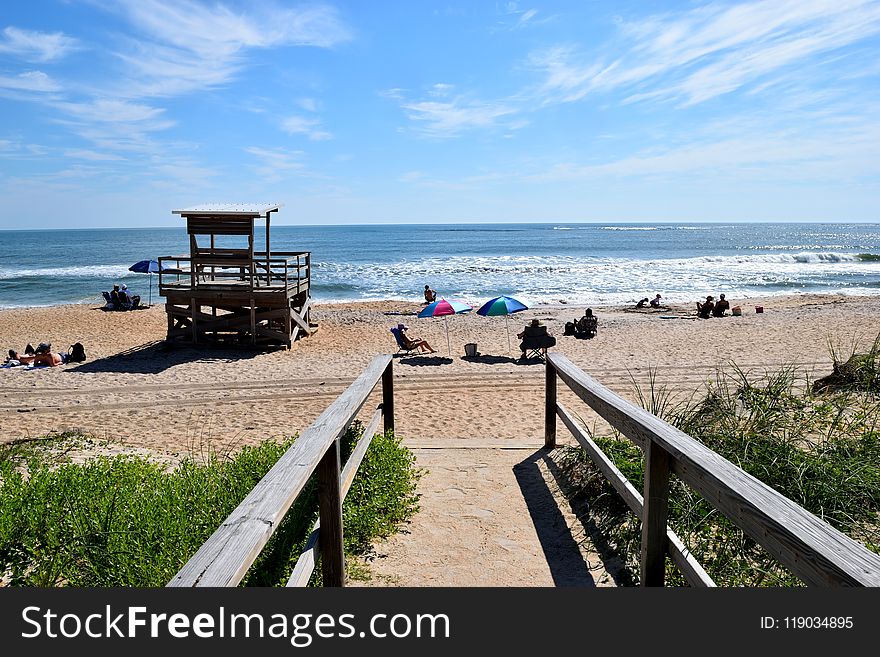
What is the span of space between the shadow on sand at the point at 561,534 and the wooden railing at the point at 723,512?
0.41 metres

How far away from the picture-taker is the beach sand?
413 centimetres

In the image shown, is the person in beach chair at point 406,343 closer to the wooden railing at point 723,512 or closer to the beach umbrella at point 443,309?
the beach umbrella at point 443,309

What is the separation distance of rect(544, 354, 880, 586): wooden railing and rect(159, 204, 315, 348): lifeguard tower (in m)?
13.1

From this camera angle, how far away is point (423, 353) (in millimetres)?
15312

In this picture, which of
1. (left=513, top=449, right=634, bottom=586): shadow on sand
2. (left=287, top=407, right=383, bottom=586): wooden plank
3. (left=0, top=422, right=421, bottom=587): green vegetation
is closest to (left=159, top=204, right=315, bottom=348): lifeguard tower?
(left=0, top=422, right=421, bottom=587): green vegetation

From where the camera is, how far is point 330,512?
9.25 feet

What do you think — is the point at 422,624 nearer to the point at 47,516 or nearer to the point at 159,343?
the point at 47,516

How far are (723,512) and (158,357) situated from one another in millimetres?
14793

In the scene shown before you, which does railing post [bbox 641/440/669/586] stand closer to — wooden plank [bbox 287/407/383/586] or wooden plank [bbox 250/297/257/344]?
wooden plank [bbox 287/407/383/586]

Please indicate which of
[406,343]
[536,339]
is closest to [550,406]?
[536,339]

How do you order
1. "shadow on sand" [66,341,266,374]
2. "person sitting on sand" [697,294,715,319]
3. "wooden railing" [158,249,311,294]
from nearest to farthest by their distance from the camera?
"shadow on sand" [66,341,266,374] < "wooden railing" [158,249,311,294] < "person sitting on sand" [697,294,715,319]

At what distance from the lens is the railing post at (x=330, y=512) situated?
2801 millimetres

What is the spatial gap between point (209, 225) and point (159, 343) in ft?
12.4

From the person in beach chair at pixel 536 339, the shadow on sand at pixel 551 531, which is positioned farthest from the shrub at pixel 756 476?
the person in beach chair at pixel 536 339
